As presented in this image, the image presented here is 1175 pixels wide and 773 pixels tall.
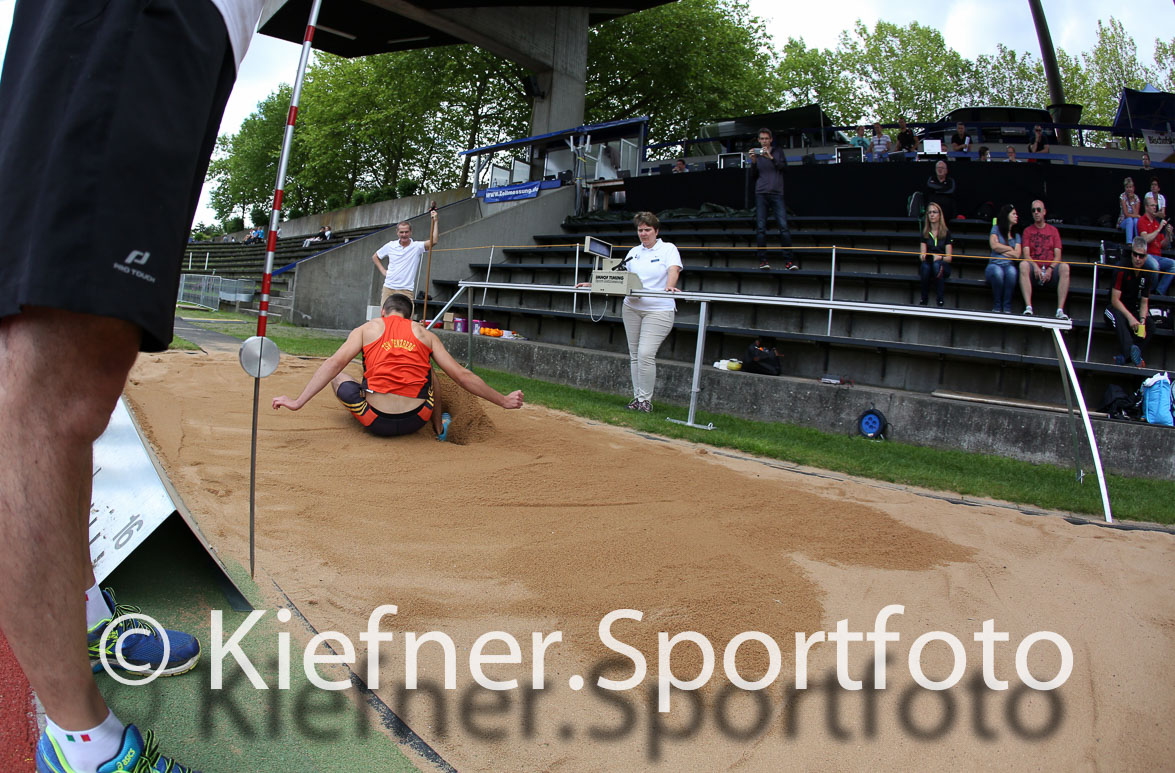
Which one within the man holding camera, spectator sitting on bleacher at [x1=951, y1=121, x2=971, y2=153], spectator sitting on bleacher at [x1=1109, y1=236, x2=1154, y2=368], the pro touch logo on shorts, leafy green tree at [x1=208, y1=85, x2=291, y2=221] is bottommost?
the pro touch logo on shorts

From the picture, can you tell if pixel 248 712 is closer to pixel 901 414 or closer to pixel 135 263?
pixel 135 263

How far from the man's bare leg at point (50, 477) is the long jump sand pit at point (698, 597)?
788 millimetres

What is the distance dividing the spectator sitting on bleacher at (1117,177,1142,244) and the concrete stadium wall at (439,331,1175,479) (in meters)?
5.82

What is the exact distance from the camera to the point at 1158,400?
22.4ft

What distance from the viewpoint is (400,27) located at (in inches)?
816

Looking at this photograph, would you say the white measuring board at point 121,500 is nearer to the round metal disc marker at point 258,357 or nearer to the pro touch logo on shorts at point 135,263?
the round metal disc marker at point 258,357

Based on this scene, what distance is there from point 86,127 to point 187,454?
11.1ft

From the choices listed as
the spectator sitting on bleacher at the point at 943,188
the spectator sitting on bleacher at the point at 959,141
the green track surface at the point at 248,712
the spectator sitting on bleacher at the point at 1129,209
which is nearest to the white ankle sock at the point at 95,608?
Result: the green track surface at the point at 248,712

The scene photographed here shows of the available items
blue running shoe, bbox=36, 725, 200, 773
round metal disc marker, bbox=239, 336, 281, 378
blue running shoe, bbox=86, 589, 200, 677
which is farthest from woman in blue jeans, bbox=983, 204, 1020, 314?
blue running shoe, bbox=36, 725, 200, 773

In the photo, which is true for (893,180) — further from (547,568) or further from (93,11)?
(93,11)

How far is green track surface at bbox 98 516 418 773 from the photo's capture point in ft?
5.16

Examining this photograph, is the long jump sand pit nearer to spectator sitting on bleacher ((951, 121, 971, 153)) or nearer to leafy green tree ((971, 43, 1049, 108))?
spectator sitting on bleacher ((951, 121, 971, 153))

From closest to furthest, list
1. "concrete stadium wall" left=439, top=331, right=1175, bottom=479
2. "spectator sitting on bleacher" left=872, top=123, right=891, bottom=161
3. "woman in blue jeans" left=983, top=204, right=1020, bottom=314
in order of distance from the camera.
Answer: "concrete stadium wall" left=439, top=331, right=1175, bottom=479
"woman in blue jeans" left=983, top=204, right=1020, bottom=314
"spectator sitting on bleacher" left=872, top=123, right=891, bottom=161

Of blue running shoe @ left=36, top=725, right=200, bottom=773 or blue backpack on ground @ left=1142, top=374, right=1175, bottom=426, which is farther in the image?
blue backpack on ground @ left=1142, top=374, right=1175, bottom=426
